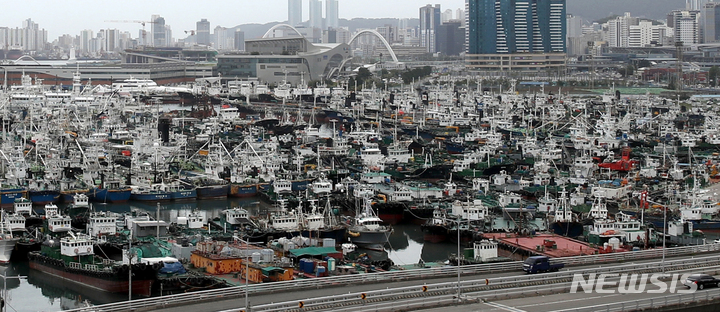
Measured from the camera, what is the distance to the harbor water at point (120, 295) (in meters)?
16.8

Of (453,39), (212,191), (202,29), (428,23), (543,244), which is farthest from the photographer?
(202,29)

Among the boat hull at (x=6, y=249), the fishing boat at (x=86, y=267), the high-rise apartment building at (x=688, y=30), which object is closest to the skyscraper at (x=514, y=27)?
the high-rise apartment building at (x=688, y=30)

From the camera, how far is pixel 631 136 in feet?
139

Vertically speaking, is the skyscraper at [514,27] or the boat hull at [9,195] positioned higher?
the skyscraper at [514,27]

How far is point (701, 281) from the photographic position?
46.1 feet

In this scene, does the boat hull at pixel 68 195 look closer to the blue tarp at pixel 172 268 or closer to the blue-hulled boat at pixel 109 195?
the blue-hulled boat at pixel 109 195

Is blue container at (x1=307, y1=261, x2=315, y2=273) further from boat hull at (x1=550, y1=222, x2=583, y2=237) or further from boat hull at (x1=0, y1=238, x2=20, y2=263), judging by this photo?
boat hull at (x1=550, y1=222, x2=583, y2=237)

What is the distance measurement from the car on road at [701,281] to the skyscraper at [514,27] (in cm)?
7292

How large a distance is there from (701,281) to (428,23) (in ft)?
483

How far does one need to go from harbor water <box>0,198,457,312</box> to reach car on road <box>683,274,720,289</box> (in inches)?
268

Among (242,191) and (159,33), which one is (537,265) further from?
(159,33)

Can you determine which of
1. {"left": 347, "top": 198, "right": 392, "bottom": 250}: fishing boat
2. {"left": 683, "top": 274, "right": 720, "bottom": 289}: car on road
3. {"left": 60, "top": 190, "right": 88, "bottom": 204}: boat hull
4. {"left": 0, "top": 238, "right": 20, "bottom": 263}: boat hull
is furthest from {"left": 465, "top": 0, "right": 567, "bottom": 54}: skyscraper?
{"left": 683, "top": 274, "right": 720, "bottom": 289}: car on road

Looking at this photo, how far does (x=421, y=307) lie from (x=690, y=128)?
3435cm

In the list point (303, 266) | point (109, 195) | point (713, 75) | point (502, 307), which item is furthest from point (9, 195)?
point (713, 75)
